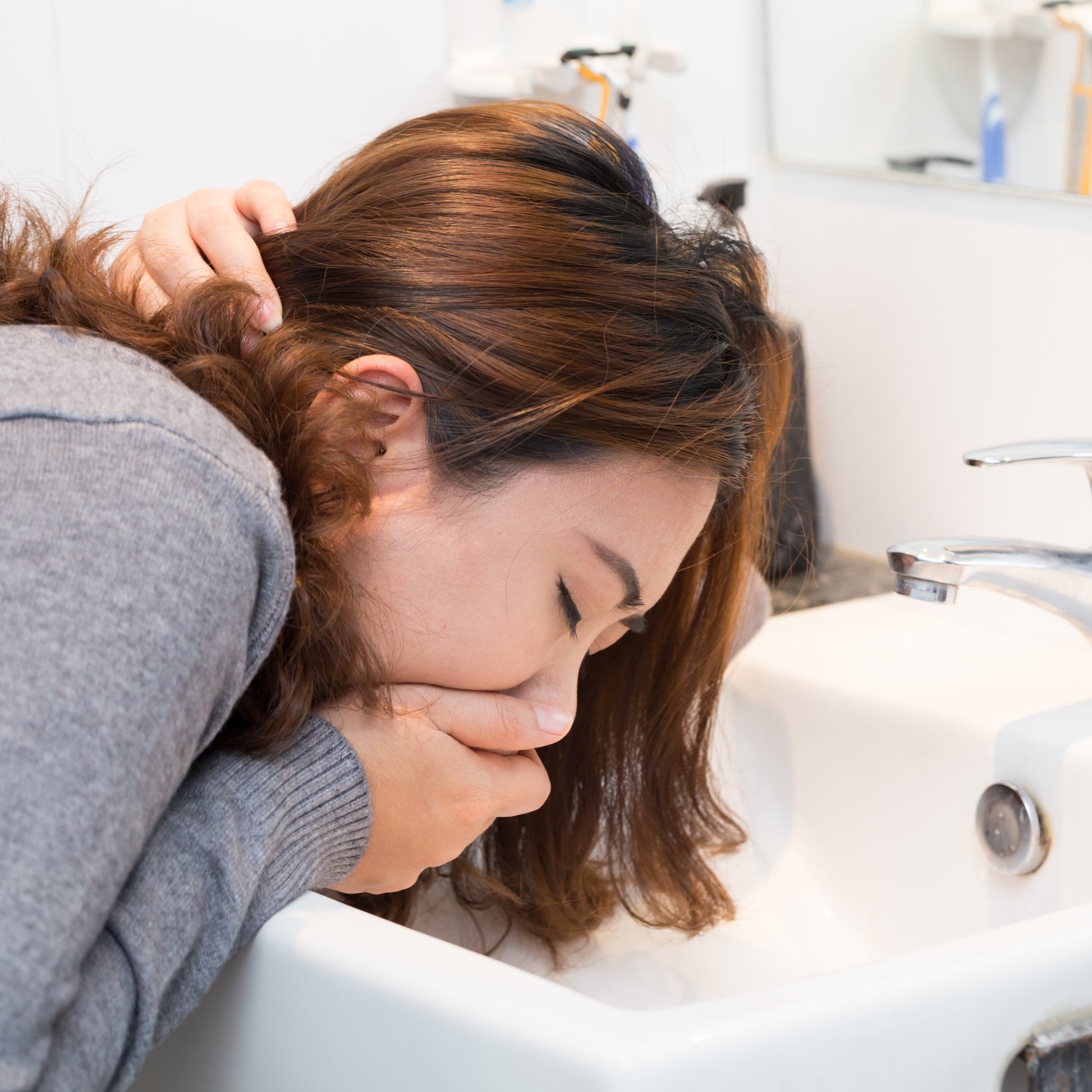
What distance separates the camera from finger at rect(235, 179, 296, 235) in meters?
0.70

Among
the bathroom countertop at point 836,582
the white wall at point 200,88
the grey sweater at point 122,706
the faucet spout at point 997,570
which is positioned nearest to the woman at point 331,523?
the grey sweater at point 122,706

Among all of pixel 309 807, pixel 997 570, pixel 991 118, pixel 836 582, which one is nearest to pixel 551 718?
pixel 309 807

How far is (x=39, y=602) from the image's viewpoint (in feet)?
1.35

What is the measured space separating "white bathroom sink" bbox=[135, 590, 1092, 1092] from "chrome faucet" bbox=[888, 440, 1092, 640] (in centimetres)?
10

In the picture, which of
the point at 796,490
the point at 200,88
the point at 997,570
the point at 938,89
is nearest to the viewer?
the point at 997,570

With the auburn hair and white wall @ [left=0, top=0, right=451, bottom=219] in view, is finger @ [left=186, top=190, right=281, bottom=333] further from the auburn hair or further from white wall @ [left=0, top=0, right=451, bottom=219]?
white wall @ [left=0, top=0, right=451, bottom=219]

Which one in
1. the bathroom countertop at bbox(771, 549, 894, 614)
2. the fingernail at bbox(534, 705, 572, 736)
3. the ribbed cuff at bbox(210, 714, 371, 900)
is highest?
the ribbed cuff at bbox(210, 714, 371, 900)

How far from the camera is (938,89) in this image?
1.10 m

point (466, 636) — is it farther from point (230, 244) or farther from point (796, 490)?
point (796, 490)

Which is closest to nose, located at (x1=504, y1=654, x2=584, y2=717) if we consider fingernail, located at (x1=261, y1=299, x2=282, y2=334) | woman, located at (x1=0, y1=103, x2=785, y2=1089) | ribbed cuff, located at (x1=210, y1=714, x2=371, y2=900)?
woman, located at (x1=0, y1=103, x2=785, y2=1089)

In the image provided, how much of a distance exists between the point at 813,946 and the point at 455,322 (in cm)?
52

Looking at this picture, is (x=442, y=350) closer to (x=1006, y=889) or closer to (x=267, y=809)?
(x=267, y=809)

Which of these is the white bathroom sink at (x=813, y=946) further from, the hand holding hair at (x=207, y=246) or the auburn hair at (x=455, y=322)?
the hand holding hair at (x=207, y=246)

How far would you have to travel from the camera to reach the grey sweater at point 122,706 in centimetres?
39
